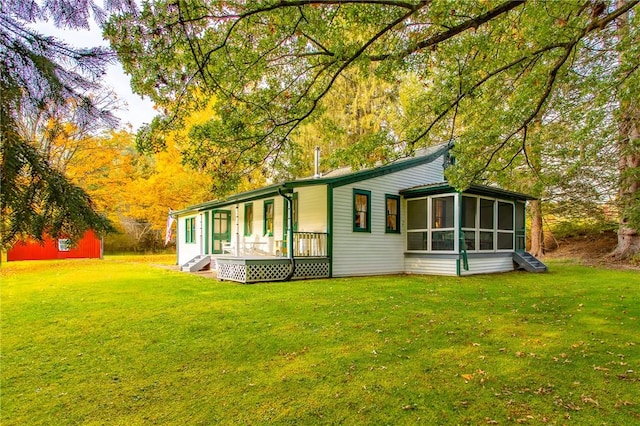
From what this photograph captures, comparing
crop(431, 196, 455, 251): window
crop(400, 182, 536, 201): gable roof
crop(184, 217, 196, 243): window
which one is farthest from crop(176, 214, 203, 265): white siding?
crop(431, 196, 455, 251): window

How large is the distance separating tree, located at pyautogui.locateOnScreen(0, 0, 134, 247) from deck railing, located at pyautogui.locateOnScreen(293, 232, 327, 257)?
9.34 m

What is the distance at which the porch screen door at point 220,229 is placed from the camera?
16672 millimetres

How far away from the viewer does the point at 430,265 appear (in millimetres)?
12227

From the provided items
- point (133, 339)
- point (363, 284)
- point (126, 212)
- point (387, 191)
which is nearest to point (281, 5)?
point (133, 339)

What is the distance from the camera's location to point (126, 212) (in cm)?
2047

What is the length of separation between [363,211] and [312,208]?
1.74m

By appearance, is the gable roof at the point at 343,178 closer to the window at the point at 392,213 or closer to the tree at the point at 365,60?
the window at the point at 392,213

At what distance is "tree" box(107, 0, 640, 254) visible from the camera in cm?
470

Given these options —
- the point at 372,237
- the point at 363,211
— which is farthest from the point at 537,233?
the point at 363,211

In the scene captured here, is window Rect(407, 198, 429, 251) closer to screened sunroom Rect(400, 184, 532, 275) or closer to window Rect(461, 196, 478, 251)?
screened sunroom Rect(400, 184, 532, 275)

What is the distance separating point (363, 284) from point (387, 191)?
4.23 meters

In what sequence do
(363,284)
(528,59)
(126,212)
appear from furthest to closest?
1. (126,212)
2. (363,284)
3. (528,59)

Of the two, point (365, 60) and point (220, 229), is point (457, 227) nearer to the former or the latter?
point (365, 60)

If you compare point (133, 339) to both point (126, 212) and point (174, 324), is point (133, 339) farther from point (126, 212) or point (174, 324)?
point (126, 212)
